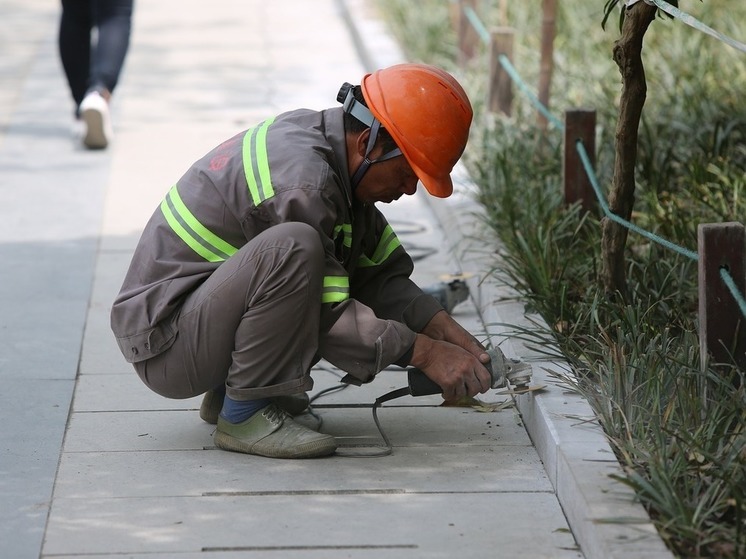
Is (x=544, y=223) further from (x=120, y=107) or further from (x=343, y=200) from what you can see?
(x=120, y=107)

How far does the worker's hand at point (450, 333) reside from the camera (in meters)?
4.02

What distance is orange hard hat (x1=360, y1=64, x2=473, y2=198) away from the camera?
378 centimetres

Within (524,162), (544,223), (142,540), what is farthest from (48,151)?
(142,540)

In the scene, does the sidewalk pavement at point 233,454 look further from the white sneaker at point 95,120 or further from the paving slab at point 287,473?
the white sneaker at point 95,120

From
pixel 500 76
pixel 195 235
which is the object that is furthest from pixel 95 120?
pixel 195 235

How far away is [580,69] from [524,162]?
7.08ft

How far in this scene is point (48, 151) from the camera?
25.2ft

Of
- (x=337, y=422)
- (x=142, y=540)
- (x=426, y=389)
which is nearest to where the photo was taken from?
(x=142, y=540)

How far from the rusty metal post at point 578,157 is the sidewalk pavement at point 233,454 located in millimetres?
471

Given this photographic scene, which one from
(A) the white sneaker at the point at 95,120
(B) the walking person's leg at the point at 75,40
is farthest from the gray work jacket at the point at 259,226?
(B) the walking person's leg at the point at 75,40

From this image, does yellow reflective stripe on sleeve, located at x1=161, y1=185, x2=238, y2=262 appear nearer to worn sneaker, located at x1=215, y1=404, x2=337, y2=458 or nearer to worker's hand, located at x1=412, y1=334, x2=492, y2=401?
worn sneaker, located at x1=215, y1=404, x2=337, y2=458

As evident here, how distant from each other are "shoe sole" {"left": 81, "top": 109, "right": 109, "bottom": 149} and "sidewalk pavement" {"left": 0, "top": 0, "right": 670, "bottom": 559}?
58 centimetres

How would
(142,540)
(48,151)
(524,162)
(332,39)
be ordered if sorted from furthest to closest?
1. (332,39)
2. (48,151)
3. (524,162)
4. (142,540)

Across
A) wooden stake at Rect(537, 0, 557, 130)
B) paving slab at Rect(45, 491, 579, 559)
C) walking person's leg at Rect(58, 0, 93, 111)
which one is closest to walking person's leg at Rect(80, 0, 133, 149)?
walking person's leg at Rect(58, 0, 93, 111)
